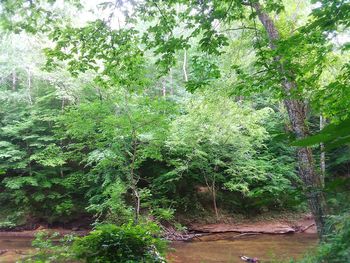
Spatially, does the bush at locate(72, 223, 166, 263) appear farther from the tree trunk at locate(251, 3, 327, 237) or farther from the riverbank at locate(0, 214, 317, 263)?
the riverbank at locate(0, 214, 317, 263)

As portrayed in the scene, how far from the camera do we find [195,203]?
14.7m

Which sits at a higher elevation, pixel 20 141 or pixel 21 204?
pixel 20 141

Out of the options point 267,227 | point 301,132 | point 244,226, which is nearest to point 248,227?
point 244,226

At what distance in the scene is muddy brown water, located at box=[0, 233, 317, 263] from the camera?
8.59 metres

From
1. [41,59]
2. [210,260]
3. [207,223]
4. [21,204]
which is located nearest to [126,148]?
[210,260]

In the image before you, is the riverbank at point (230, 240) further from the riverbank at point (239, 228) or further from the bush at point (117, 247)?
the bush at point (117, 247)

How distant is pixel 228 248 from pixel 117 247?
21.3 ft

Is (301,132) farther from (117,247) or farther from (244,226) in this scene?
(244,226)

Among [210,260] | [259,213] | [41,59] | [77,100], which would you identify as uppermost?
[41,59]

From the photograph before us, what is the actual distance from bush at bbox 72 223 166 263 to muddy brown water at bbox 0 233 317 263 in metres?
3.35

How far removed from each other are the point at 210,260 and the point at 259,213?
22.9 ft

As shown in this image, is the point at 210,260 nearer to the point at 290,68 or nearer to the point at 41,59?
the point at 290,68

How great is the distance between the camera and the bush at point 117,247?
A: 4270mm

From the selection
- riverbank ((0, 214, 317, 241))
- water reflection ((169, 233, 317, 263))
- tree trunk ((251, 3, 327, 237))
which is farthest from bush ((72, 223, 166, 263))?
riverbank ((0, 214, 317, 241))
